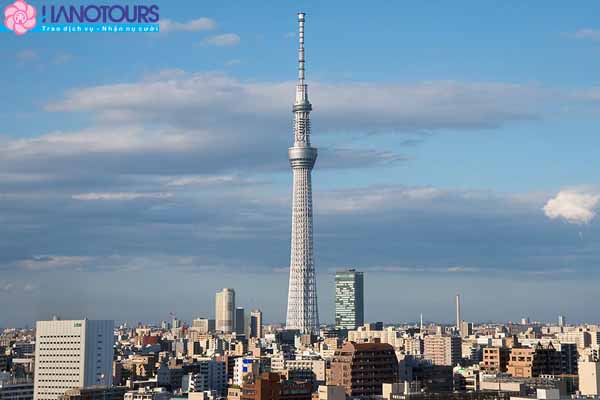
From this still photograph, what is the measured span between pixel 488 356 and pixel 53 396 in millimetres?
38849

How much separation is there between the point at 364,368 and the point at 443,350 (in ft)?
147

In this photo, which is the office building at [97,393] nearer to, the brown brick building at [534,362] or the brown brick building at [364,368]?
the brown brick building at [364,368]

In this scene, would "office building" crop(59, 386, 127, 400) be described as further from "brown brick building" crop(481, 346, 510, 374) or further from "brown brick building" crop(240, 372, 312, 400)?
"brown brick building" crop(481, 346, 510, 374)

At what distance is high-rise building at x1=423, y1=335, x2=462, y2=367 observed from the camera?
12450 cm

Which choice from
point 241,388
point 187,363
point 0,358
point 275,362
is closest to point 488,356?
point 275,362

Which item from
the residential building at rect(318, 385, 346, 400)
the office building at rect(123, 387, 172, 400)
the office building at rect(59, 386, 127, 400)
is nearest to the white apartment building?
the office building at rect(59, 386, 127, 400)

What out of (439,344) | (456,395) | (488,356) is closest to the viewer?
(456,395)

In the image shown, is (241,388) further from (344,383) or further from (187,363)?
(187,363)

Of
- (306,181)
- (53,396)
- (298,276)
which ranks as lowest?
(53,396)

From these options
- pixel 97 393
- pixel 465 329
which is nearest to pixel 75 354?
pixel 97 393

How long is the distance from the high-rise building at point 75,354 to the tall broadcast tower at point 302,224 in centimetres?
4383

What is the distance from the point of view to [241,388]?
63844mm

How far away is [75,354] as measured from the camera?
8962 centimetres

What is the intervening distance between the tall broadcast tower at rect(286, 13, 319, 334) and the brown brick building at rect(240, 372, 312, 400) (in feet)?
219
